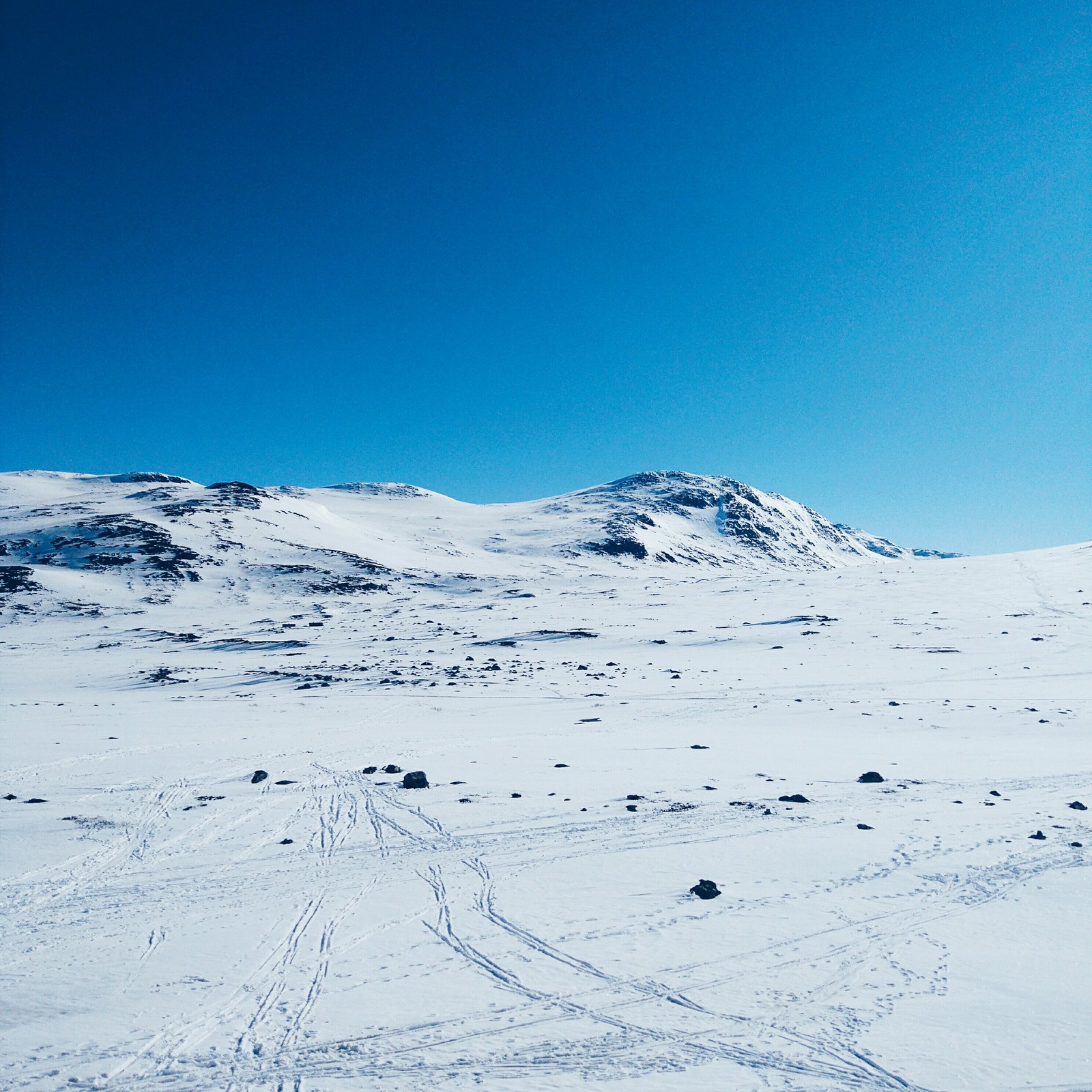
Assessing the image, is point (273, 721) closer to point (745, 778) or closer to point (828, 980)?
point (745, 778)

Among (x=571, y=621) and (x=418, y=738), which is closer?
(x=418, y=738)

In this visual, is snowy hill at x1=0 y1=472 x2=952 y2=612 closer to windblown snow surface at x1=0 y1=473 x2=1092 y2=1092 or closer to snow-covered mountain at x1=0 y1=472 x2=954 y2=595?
snow-covered mountain at x1=0 y1=472 x2=954 y2=595

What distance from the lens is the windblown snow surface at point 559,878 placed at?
504 centimetres

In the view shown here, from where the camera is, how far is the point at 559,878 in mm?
8172

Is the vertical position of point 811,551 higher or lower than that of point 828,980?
higher

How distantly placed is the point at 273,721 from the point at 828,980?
18.6 m

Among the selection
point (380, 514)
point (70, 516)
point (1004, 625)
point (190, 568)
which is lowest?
point (1004, 625)

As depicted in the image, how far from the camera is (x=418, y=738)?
17438mm

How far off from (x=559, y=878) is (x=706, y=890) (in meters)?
1.91

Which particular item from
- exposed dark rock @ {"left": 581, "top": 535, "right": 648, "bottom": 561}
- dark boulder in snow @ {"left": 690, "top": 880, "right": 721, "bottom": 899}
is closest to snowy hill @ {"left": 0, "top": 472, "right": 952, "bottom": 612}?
exposed dark rock @ {"left": 581, "top": 535, "right": 648, "bottom": 561}

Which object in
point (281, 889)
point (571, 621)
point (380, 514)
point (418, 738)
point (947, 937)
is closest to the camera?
point (947, 937)

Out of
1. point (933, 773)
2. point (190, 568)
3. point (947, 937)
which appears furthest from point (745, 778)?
point (190, 568)

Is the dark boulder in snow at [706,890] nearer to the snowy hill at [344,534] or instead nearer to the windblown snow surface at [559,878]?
the windblown snow surface at [559,878]

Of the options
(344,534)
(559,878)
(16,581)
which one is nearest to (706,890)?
(559,878)
